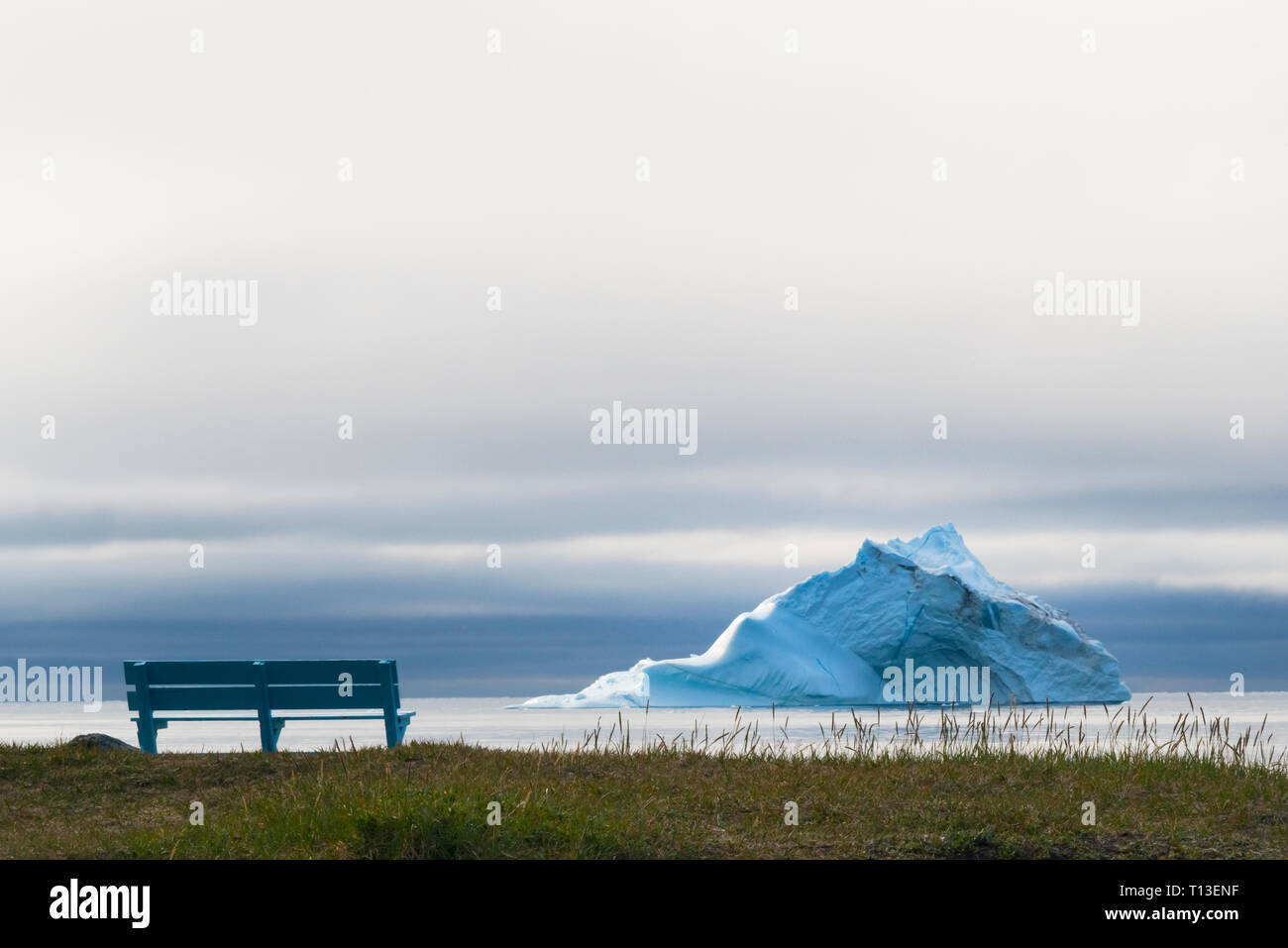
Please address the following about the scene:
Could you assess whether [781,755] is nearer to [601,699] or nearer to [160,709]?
[160,709]

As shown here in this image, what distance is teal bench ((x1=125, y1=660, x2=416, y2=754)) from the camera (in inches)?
434

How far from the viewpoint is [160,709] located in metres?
11.3

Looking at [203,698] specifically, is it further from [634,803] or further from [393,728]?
[634,803]

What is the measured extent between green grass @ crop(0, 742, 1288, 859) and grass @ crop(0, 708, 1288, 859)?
17 millimetres

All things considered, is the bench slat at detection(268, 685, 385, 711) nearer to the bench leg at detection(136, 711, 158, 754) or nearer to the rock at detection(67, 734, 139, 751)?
the bench leg at detection(136, 711, 158, 754)

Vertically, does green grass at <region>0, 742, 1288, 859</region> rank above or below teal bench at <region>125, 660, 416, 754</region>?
below

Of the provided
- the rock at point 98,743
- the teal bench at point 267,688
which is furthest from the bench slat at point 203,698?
the rock at point 98,743

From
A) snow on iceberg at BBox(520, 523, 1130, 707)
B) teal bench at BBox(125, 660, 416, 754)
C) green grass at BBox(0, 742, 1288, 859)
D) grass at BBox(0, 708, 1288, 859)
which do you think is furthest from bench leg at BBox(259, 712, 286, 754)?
snow on iceberg at BBox(520, 523, 1130, 707)

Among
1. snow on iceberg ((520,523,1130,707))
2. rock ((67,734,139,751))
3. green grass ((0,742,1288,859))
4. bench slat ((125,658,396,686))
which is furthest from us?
snow on iceberg ((520,523,1130,707))

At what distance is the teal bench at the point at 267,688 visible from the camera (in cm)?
1102

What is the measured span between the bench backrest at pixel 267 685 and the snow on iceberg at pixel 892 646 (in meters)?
24.3
